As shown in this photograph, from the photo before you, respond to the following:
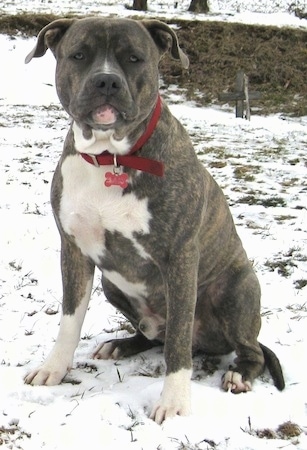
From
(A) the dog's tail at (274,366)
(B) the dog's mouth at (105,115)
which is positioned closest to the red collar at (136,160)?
(B) the dog's mouth at (105,115)

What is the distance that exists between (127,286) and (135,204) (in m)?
0.47

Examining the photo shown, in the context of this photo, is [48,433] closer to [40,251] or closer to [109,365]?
[109,365]

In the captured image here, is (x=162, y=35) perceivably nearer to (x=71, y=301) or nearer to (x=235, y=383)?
(x=71, y=301)

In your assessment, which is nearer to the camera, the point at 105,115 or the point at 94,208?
the point at 105,115

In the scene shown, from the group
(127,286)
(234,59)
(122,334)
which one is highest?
(127,286)

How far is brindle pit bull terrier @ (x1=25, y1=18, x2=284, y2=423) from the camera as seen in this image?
252cm

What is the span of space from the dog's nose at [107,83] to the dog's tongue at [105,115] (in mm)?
68

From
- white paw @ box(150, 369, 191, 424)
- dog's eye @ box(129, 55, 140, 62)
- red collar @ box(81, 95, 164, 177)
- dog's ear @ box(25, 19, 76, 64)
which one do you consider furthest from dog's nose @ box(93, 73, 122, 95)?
white paw @ box(150, 369, 191, 424)

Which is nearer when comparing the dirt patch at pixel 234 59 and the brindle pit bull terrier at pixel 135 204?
the brindle pit bull terrier at pixel 135 204

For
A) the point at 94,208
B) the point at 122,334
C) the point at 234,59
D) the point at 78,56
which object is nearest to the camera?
the point at 78,56

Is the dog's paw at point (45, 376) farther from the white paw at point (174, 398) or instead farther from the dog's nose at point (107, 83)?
the dog's nose at point (107, 83)

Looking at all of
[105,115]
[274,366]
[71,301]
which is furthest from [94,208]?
[274,366]

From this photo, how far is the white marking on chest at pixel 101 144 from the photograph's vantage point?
8.55 feet

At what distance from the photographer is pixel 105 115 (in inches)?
96.9
